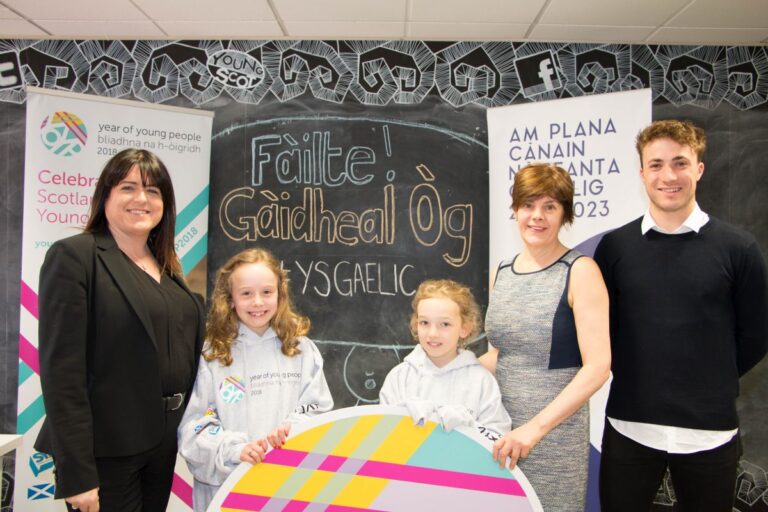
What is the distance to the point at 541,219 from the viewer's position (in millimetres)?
1668

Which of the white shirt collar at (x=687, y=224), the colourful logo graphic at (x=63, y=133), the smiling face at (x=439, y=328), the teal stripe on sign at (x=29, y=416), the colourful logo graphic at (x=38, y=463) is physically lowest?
the colourful logo graphic at (x=38, y=463)

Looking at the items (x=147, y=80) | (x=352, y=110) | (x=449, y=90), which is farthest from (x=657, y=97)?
(x=147, y=80)

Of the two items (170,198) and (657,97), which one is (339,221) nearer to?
(170,198)

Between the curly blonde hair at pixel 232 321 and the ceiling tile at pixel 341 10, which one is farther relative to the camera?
the ceiling tile at pixel 341 10

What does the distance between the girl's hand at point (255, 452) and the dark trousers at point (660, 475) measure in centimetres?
114

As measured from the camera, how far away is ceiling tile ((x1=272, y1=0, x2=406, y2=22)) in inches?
112

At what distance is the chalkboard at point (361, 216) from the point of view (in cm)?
331

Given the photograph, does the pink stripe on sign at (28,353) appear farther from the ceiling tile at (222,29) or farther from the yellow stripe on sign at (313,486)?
the yellow stripe on sign at (313,486)

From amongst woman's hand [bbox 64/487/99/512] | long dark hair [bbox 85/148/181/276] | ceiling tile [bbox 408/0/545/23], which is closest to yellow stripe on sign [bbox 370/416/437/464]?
woman's hand [bbox 64/487/99/512]

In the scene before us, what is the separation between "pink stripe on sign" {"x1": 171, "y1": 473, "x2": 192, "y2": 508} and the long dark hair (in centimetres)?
177

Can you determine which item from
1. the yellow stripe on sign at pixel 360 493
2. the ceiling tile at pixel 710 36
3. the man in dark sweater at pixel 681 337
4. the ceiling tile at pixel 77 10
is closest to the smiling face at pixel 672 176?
the man in dark sweater at pixel 681 337

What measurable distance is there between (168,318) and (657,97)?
3093 mm

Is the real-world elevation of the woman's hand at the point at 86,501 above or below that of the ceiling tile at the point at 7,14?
below

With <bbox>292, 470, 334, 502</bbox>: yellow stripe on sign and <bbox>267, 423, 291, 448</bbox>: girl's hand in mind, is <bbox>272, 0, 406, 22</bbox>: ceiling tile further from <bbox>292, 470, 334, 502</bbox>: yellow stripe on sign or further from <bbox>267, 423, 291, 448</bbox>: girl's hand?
<bbox>292, 470, 334, 502</bbox>: yellow stripe on sign
